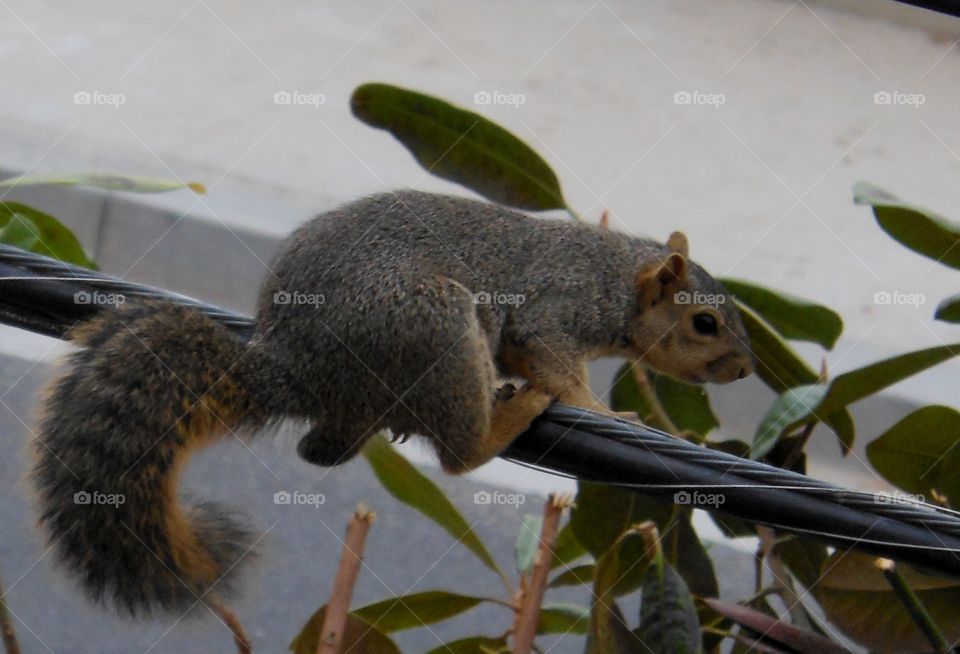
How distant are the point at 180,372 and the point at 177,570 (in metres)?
0.21

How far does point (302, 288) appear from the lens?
1.35 m

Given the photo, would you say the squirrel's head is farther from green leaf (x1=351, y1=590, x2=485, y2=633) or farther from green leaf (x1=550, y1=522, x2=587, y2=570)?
green leaf (x1=351, y1=590, x2=485, y2=633)

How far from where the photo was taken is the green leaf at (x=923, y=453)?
1433mm

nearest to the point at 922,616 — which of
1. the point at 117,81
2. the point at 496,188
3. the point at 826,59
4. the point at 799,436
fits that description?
the point at 799,436

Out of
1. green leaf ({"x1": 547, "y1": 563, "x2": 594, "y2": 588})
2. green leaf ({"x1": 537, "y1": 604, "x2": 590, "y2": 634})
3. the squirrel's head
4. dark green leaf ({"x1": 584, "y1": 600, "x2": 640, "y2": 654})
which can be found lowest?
green leaf ({"x1": 537, "y1": 604, "x2": 590, "y2": 634})

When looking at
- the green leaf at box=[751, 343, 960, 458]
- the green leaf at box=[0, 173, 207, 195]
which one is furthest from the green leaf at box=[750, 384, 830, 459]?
the green leaf at box=[0, 173, 207, 195]

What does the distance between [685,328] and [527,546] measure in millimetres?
383

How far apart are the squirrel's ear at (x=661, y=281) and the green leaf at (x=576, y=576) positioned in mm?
380

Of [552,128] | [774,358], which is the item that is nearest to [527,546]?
[774,358]

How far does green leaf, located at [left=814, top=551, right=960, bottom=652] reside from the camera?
1.46m

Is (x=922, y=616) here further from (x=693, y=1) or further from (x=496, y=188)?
(x=693, y=1)

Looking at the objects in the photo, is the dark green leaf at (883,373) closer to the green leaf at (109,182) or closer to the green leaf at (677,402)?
the green leaf at (677,402)

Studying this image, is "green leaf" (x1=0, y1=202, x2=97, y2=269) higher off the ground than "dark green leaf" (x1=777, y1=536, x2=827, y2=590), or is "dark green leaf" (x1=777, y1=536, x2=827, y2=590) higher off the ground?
"green leaf" (x1=0, y1=202, x2=97, y2=269)

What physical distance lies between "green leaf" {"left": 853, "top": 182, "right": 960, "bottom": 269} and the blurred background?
1.33 metres
